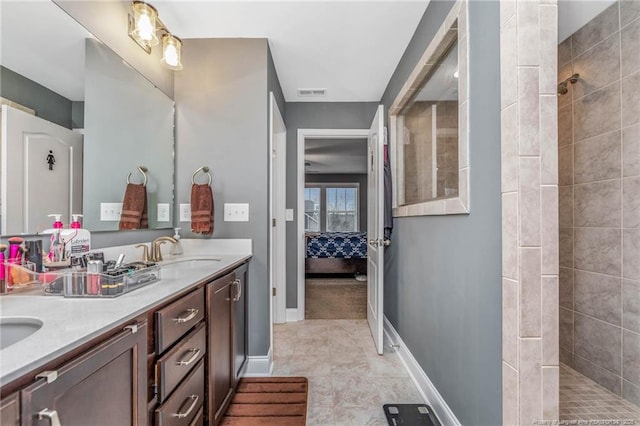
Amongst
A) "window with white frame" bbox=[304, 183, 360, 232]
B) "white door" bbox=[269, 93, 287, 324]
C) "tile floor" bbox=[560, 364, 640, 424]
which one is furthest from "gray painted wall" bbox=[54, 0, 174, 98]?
"window with white frame" bbox=[304, 183, 360, 232]

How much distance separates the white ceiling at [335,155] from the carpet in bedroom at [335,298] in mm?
2336

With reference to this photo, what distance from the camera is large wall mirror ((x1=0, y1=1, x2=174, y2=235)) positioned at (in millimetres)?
1059

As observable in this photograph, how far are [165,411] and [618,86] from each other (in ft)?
9.10

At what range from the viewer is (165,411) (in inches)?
37.9

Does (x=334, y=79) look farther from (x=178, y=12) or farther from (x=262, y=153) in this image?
(x=178, y=12)

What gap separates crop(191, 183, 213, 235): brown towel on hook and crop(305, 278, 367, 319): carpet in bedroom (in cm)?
176

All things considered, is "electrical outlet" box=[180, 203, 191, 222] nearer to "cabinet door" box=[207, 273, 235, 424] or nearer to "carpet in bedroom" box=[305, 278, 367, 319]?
"cabinet door" box=[207, 273, 235, 424]

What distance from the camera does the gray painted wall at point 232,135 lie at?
6.89 feet

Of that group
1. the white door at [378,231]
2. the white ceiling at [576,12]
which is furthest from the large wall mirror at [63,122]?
the white ceiling at [576,12]

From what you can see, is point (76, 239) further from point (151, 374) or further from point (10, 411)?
point (10, 411)

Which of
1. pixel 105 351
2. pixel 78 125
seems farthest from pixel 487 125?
pixel 78 125

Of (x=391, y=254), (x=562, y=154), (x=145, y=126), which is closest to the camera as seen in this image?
(x=145, y=126)

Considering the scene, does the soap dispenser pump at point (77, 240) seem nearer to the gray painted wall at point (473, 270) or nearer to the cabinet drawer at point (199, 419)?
the cabinet drawer at point (199, 419)

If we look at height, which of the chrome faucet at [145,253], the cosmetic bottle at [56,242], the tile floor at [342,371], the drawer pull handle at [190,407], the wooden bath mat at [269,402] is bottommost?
the tile floor at [342,371]
